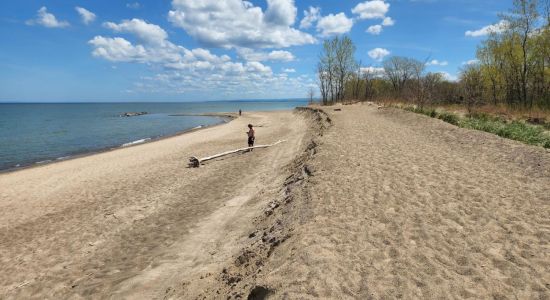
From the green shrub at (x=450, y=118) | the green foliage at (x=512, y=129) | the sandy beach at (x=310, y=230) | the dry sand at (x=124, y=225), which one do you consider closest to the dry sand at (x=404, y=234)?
the sandy beach at (x=310, y=230)

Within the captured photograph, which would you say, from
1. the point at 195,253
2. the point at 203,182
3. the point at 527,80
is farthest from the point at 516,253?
the point at 527,80

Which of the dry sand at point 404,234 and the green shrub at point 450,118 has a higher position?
the green shrub at point 450,118

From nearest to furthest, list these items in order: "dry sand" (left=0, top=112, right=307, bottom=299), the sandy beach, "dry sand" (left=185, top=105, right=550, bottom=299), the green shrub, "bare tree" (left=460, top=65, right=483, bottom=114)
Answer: "dry sand" (left=185, top=105, right=550, bottom=299) → the sandy beach → "dry sand" (left=0, top=112, right=307, bottom=299) → the green shrub → "bare tree" (left=460, top=65, right=483, bottom=114)

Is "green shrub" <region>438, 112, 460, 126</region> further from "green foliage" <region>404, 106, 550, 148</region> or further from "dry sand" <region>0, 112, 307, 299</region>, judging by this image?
"dry sand" <region>0, 112, 307, 299</region>

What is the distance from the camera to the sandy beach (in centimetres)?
529

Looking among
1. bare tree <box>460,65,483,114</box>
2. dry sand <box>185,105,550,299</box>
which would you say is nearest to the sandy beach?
dry sand <box>185,105,550,299</box>

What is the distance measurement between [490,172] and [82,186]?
53.5ft

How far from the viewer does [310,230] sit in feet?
22.2

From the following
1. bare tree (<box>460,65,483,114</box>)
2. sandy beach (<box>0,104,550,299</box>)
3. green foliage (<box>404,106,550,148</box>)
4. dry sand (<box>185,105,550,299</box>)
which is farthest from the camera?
bare tree (<box>460,65,483,114</box>)

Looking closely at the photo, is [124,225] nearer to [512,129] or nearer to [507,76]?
[512,129]

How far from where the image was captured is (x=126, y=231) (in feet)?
32.9

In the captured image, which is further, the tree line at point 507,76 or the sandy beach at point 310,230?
the tree line at point 507,76

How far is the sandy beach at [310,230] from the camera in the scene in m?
5.29

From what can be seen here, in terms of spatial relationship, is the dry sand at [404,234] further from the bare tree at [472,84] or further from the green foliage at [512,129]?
the bare tree at [472,84]
